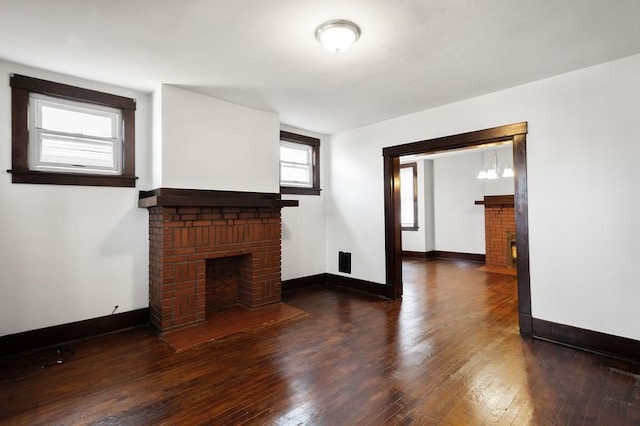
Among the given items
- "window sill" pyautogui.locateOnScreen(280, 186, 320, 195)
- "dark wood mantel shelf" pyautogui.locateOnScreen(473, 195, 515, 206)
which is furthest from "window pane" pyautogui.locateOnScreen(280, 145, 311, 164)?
"dark wood mantel shelf" pyautogui.locateOnScreen(473, 195, 515, 206)

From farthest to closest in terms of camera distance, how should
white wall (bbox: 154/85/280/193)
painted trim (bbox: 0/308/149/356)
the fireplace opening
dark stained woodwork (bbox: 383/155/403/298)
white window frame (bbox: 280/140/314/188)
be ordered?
white window frame (bbox: 280/140/314/188), dark stained woodwork (bbox: 383/155/403/298), the fireplace opening, white wall (bbox: 154/85/280/193), painted trim (bbox: 0/308/149/356)

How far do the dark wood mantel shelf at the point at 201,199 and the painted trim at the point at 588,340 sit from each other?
3.26 m

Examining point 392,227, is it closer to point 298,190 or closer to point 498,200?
point 298,190

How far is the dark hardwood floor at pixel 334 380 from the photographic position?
1.95m

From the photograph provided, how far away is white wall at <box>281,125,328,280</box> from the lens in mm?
4977

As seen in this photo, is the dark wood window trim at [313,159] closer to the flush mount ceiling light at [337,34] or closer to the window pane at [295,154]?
the window pane at [295,154]

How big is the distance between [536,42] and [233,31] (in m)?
2.43

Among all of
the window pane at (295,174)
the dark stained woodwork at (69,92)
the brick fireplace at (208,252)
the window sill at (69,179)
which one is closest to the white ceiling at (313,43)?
the dark stained woodwork at (69,92)

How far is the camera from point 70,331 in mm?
3092

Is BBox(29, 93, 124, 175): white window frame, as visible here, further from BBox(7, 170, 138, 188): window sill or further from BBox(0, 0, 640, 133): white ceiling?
BBox(0, 0, 640, 133): white ceiling

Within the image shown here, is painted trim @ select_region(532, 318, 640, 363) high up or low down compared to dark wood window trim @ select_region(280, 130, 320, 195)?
down

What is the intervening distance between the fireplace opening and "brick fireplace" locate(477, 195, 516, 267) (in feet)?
18.9

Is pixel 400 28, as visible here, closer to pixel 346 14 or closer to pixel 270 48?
pixel 346 14

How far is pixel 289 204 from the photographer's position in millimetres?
4355
